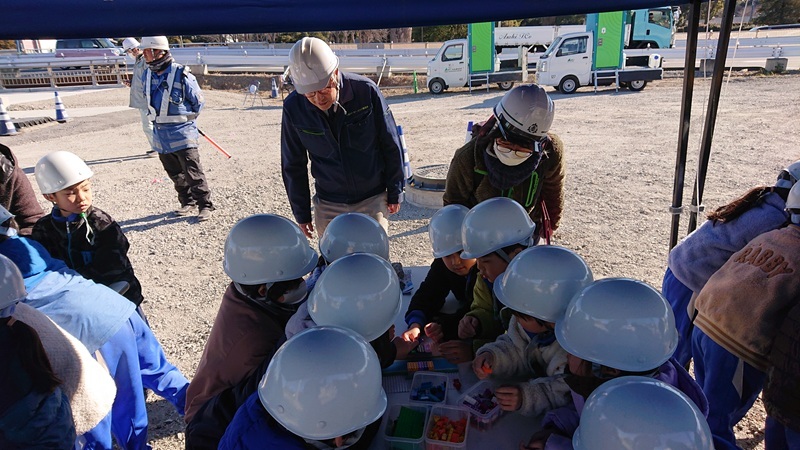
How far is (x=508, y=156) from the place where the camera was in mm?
2865

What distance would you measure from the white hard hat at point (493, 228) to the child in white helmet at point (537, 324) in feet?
0.99

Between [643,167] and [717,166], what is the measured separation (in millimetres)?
1032

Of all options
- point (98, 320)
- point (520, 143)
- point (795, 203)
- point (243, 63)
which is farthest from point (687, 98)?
point (243, 63)

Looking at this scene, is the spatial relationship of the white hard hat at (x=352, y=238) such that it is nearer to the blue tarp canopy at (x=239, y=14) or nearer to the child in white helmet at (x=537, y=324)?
the child in white helmet at (x=537, y=324)

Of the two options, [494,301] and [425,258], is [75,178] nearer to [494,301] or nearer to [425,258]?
[494,301]

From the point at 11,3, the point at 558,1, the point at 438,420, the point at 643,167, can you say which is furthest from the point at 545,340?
the point at 643,167

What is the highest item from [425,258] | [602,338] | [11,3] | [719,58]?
[11,3]

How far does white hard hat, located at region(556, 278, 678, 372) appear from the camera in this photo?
4.98 ft

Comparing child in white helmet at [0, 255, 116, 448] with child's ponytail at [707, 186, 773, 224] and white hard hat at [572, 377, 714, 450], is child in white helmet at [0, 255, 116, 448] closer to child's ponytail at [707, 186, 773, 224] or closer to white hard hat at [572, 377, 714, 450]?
white hard hat at [572, 377, 714, 450]

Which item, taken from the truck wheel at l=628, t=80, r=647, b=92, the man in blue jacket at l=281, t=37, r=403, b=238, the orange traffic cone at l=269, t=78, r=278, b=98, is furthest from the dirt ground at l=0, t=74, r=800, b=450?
the orange traffic cone at l=269, t=78, r=278, b=98

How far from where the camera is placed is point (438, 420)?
5.77ft

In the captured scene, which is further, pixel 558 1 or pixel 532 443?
pixel 558 1

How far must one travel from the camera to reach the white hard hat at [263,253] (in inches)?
85.2

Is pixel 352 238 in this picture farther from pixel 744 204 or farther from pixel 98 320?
pixel 744 204
